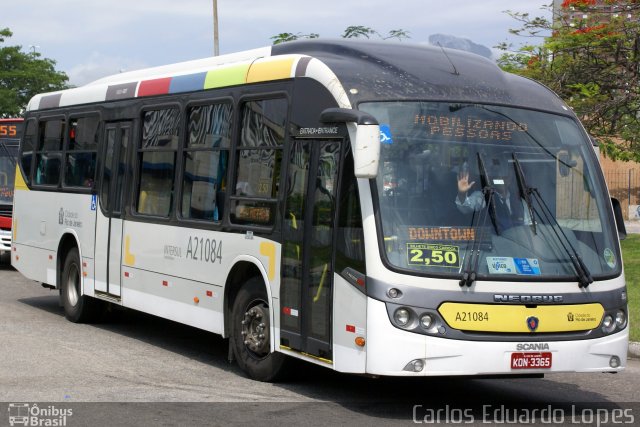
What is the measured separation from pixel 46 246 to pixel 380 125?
26.0ft

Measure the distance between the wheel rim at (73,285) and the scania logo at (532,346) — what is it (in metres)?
7.58

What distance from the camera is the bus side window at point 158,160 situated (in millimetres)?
12102

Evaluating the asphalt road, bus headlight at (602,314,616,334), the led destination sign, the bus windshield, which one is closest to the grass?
the asphalt road

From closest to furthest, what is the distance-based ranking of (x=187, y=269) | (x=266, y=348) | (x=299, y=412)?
(x=299, y=412) < (x=266, y=348) < (x=187, y=269)

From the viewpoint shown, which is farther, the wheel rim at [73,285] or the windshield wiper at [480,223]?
the wheel rim at [73,285]

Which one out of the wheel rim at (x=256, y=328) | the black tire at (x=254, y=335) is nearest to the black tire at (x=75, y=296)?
the black tire at (x=254, y=335)

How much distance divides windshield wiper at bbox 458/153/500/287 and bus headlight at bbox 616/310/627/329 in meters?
1.31

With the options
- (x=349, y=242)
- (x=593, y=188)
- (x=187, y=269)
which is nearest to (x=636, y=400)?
(x=593, y=188)

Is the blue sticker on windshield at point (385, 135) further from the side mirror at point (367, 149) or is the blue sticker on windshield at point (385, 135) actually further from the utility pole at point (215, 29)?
the utility pole at point (215, 29)

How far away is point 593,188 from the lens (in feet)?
30.8

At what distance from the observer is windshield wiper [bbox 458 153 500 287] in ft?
27.7

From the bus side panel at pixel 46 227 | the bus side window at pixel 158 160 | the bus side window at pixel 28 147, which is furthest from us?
the bus side window at pixel 28 147

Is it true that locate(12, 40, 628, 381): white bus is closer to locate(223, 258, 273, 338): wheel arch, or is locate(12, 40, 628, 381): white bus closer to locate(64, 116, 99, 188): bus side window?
locate(223, 258, 273, 338): wheel arch

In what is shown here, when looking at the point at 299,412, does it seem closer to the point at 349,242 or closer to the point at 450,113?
the point at 349,242
